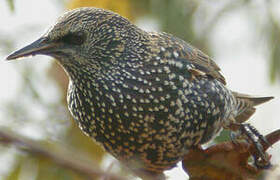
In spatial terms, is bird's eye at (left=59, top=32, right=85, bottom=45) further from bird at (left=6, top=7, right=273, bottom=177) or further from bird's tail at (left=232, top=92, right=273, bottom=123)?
bird's tail at (left=232, top=92, right=273, bottom=123)

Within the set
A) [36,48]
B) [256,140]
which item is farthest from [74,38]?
[256,140]

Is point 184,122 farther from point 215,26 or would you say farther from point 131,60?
point 215,26

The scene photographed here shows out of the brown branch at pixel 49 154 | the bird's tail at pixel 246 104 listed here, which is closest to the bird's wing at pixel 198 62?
the bird's tail at pixel 246 104

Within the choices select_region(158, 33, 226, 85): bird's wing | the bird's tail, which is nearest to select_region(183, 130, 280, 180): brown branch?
select_region(158, 33, 226, 85): bird's wing

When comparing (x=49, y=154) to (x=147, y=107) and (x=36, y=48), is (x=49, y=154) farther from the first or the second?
(x=147, y=107)

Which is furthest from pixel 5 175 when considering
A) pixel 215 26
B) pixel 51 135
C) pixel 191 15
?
pixel 215 26

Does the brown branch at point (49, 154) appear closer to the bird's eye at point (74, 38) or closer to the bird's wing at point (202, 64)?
the bird's eye at point (74, 38)
